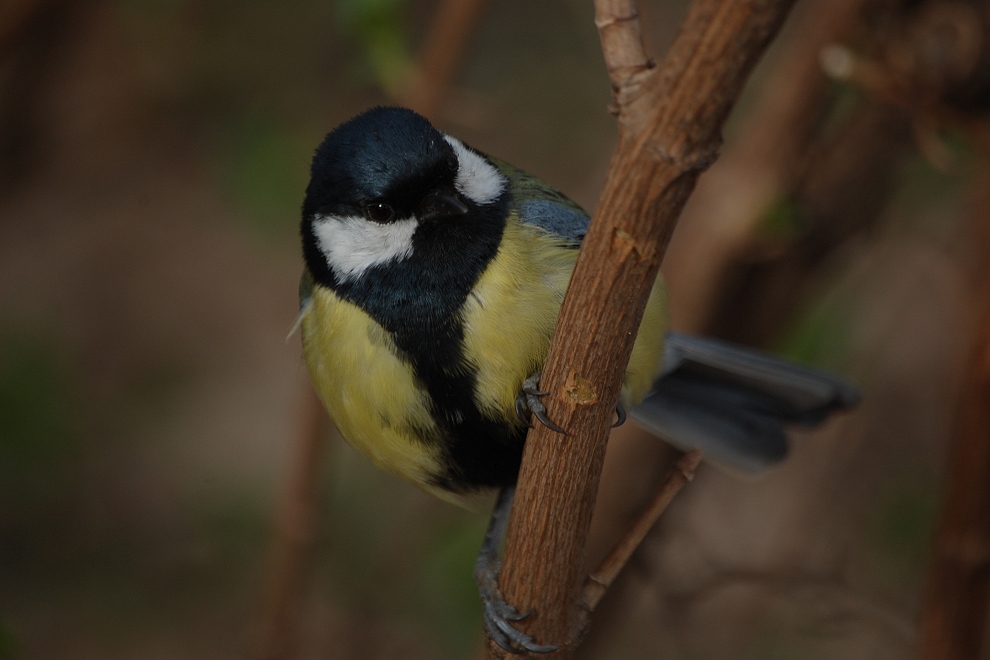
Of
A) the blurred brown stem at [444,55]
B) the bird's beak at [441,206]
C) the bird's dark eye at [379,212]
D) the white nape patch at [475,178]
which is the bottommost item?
the bird's dark eye at [379,212]

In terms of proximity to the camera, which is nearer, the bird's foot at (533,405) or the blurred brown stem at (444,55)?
the bird's foot at (533,405)

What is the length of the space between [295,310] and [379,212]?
2.14 meters

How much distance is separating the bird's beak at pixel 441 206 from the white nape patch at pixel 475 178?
0.04m

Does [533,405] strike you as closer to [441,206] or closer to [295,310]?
[441,206]

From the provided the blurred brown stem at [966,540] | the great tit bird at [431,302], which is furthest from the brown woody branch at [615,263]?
the blurred brown stem at [966,540]

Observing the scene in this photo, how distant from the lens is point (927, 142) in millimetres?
1899

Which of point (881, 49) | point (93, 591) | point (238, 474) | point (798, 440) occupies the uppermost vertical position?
point (881, 49)

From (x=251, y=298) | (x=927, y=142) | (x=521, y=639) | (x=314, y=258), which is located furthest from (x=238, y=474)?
(x=927, y=142)

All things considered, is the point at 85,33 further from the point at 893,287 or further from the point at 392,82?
the point at 893,287

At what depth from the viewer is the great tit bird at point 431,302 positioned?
4.29 feet

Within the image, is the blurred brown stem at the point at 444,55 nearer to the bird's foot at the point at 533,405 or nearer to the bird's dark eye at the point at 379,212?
the bird's dark eye at the point at 379,212

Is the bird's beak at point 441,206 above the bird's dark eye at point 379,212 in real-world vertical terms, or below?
above

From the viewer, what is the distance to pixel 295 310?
11.3 feet

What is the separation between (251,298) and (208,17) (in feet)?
3.31
